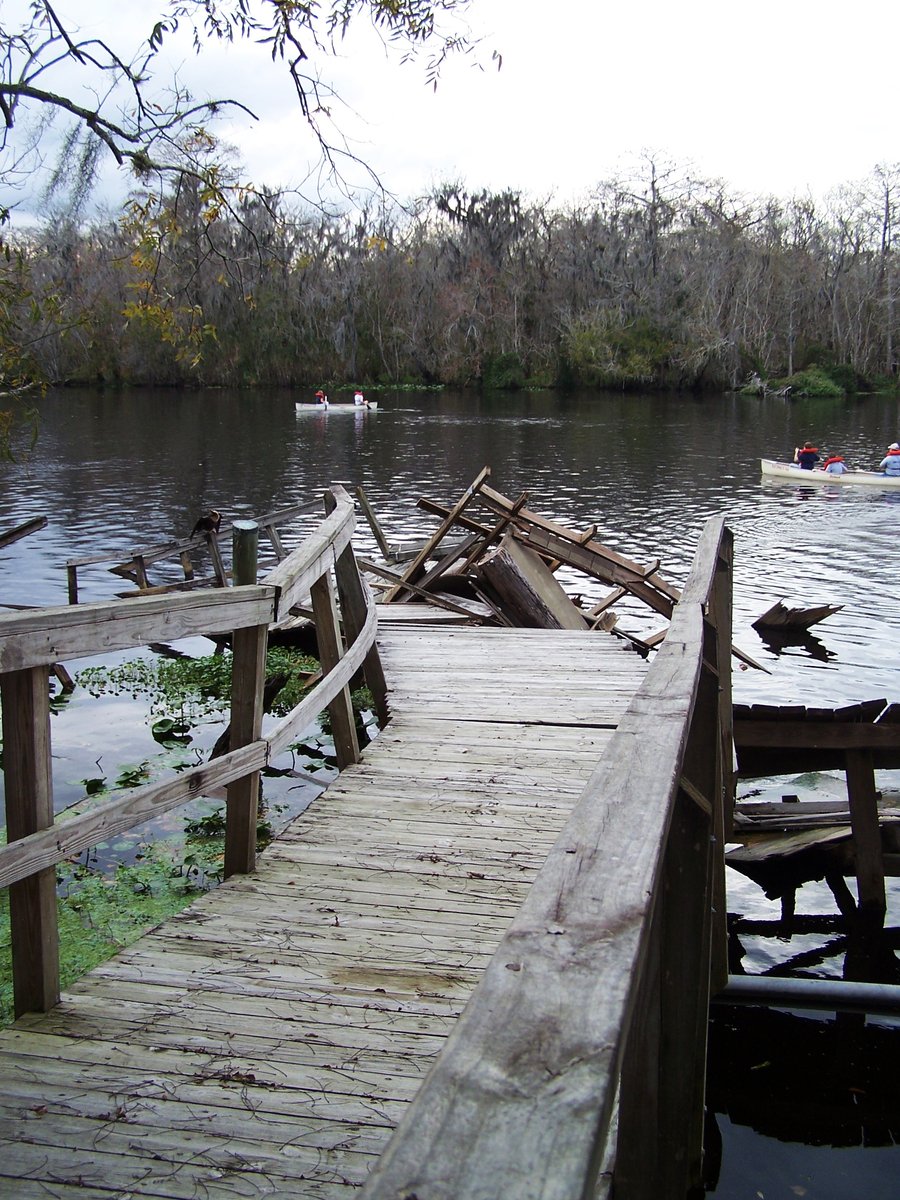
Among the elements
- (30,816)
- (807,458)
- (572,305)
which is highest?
(572,305)

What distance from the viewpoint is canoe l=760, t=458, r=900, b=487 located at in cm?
2967

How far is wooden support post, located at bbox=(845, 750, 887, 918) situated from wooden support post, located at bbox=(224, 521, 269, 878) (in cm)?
380

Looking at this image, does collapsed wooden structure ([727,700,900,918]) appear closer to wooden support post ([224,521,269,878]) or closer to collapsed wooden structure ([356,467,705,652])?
wooden support post ([224,521,269,878])

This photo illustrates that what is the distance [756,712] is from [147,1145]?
5.04 m

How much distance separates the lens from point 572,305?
80.8 metres

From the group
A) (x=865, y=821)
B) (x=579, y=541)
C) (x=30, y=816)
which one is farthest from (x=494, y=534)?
(x=30, y=816)

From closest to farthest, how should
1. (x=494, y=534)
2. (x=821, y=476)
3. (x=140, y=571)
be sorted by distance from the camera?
(x=494, y=534)
(x=140, y=571)
(x=821, y=476)

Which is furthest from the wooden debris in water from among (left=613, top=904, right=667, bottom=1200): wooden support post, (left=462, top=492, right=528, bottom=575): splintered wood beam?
(left=613, top=904, right=667, bottom=1200): wooden support post

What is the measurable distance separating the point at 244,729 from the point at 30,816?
4.26 ft

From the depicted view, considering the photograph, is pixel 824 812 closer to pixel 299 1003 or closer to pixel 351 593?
A: pixel 351 593

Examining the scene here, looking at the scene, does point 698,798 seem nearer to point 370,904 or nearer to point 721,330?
point 370,904

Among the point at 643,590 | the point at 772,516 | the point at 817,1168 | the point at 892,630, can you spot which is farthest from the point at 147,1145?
the point at 772,516

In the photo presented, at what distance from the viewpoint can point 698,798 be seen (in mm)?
2598

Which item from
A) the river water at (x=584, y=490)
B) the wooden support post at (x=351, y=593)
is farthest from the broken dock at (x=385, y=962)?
the river water at (x=584, y=490)
